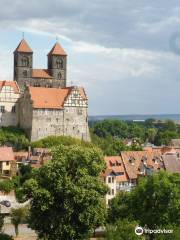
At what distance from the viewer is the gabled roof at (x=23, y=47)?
382 ft

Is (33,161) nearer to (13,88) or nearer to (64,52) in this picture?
(13,88)

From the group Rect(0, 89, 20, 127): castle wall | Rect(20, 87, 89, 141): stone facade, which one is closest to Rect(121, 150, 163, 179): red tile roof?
Rect(20, 87, 89, 141): stone facade

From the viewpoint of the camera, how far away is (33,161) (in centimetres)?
8112

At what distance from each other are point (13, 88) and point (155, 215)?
60673 millimetres

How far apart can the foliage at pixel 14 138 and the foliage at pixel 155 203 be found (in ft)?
142

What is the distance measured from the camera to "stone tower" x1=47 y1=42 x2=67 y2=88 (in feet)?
387

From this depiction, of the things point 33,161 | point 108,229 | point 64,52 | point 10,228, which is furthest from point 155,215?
point 64,52

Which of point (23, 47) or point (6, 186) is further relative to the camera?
point (23, 47)

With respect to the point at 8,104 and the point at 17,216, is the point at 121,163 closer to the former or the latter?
the point at 17,216

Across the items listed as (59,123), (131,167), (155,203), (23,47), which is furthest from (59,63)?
(155,203)

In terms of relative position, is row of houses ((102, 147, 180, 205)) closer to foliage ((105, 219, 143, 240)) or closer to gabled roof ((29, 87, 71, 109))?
gabled roof ((29, 87, 71, 109))

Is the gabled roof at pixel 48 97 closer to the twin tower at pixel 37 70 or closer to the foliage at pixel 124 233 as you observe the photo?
the twin tower at pixel 37 70

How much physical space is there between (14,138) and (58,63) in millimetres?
27544

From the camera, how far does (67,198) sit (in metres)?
45.2
